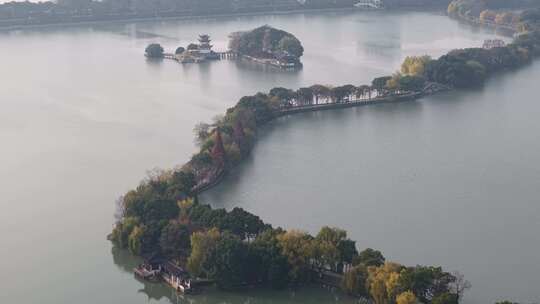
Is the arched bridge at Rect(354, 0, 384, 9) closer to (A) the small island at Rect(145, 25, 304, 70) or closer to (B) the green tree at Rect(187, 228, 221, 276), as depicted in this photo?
(A) the small island at Rect(145, 25, 304, 70)

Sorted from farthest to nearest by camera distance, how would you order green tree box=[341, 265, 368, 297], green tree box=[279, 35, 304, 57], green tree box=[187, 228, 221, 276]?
green tree box=[279, 35, 304, 57]
green tree box=[187, 228, 221, 276]
green tree box=[341, 265, 368, 297]

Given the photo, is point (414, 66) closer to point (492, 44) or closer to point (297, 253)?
point (492, 44)

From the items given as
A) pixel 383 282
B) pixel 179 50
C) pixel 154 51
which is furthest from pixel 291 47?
pixel 383 282

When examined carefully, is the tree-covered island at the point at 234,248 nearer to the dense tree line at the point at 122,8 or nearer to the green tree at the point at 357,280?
the green tree at the point at 357,280

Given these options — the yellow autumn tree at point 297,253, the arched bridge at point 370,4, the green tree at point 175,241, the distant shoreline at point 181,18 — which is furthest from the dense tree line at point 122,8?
the yellow autumn tree at point 297,253

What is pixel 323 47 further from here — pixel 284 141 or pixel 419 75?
pixel 284 141

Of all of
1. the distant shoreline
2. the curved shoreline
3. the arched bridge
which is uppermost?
the arched bridge

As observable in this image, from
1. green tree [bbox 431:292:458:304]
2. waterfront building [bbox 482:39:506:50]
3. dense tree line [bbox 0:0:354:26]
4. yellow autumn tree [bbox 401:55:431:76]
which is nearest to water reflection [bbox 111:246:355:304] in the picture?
green tree [bbox 431:292:458:304]

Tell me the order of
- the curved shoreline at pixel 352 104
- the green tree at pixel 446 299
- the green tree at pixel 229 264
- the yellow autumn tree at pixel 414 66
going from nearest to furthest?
the green tree at pixel 446 299, the green tree at pixel 229 264, the curved shoreline at pixel 352 104, the yellow autumn tree at pixel 414 66
